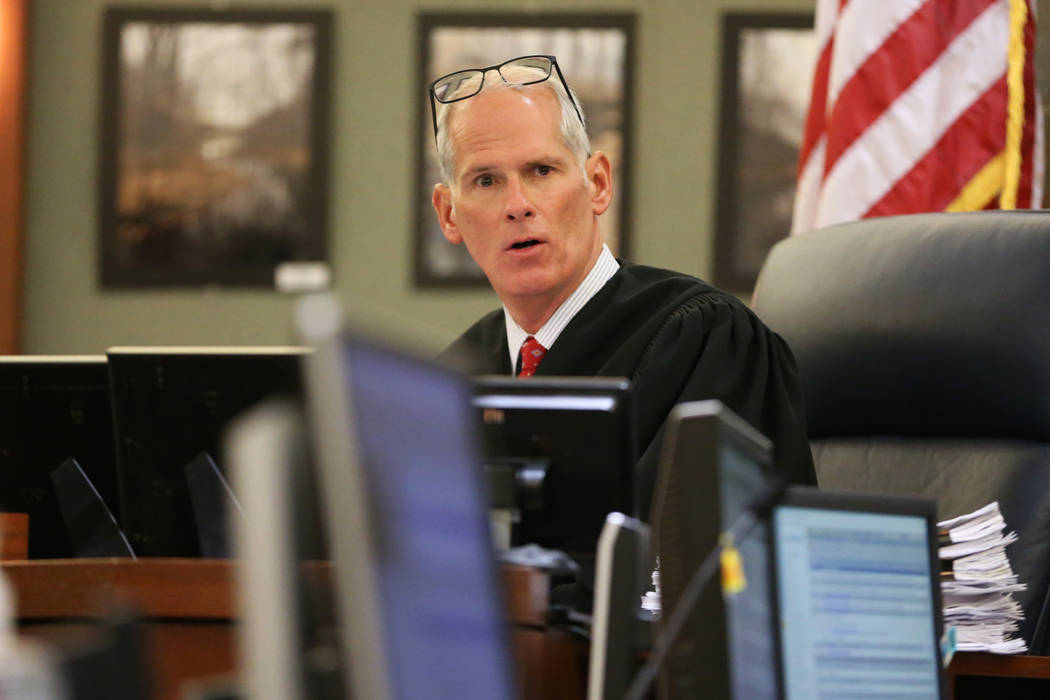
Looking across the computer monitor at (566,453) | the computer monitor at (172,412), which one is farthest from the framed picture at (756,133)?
the computer monitor at (566,453)

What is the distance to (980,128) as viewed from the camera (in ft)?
9.93

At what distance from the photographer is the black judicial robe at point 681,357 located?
84.1 inches

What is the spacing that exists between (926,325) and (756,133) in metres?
2.54

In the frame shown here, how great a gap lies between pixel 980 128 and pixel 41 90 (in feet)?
11.1

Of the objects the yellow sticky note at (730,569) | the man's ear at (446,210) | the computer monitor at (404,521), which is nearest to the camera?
the computer monitor at (404,521)

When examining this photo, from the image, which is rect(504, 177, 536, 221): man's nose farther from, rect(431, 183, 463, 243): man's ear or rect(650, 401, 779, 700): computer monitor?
rect(650, 401, 779, 700): computer monitor

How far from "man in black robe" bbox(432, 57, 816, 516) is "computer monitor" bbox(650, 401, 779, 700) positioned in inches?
45.5

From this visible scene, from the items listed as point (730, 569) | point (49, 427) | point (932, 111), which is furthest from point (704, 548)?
point (932, 111)

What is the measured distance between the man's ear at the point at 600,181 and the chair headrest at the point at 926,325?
375 millimetres

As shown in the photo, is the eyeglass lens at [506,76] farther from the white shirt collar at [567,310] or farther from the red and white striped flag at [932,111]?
the red and white striped flag at [932,111]

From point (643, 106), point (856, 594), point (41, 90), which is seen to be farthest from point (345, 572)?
point (41, 90)

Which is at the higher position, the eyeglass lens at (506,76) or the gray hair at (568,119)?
the eyeglass lens at (506,76)

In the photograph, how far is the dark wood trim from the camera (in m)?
4.68

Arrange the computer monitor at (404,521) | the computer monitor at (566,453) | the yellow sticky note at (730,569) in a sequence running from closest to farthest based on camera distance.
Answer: the computer monitor at (404,521)
the yellow sticky note at (730,569)
the computer monitor at (566,453)
